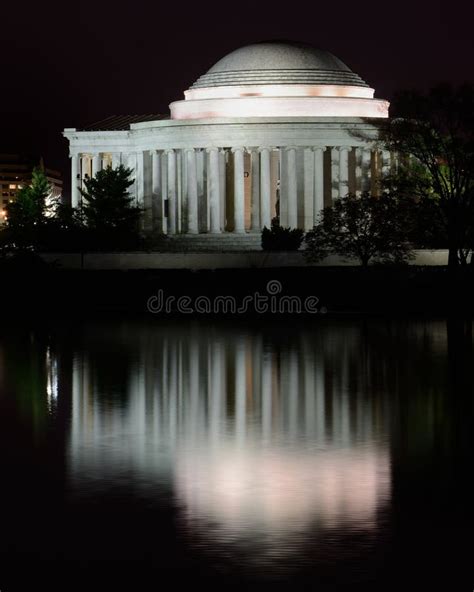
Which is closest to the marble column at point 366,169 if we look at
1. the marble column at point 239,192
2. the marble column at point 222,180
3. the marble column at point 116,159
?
the marble column at point 239,192

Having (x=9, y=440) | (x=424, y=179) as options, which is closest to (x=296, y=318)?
(x=424, y=179)

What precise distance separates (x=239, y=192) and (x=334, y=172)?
7762 millimetres

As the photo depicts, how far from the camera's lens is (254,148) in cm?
13062

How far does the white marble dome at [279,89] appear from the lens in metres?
132

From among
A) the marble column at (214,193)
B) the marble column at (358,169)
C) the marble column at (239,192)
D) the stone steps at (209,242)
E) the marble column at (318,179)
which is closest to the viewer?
the stone steps at (209,242)

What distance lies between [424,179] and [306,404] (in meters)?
67.8

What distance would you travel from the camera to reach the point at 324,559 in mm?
20641

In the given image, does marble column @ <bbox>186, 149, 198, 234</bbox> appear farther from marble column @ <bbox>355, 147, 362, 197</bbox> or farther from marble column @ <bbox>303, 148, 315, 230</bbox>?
marble column @ <bbox>355, 147, 362, 197</bbox>

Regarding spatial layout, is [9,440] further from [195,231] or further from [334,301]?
[195,231]

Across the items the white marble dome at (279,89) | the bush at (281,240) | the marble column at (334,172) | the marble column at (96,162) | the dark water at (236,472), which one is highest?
the white marble dome at (279,89)

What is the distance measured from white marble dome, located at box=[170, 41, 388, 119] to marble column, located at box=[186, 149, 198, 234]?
152 inches

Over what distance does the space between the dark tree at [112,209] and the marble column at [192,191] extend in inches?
232

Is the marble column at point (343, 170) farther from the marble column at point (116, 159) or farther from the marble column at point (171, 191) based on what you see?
the marble column at point (116, 159)

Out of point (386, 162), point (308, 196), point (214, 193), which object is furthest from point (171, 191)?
point (386, 162)
